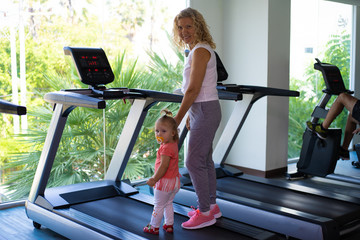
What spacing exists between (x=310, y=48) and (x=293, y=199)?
319 cm

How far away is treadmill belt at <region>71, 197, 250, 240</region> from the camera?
3.09 m

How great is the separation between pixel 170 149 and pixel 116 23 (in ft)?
7.90

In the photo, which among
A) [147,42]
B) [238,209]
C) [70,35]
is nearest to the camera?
[238,209]

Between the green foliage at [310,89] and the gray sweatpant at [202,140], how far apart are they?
3484mm

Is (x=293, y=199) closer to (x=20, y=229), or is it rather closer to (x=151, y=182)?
(x=151, y=182)

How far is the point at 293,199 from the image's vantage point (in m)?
4.09

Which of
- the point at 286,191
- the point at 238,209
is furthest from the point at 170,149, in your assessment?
the point at 286,191

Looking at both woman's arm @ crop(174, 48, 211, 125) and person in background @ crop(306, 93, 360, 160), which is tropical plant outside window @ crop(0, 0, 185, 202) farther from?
woman's arm @ crop(174, 48, 211, 125)

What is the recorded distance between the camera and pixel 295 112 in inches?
254

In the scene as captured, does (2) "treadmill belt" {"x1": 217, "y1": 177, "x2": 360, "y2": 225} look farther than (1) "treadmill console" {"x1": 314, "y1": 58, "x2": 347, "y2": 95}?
No

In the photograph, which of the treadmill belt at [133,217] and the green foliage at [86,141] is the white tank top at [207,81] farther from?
the green foliage at [86,141]

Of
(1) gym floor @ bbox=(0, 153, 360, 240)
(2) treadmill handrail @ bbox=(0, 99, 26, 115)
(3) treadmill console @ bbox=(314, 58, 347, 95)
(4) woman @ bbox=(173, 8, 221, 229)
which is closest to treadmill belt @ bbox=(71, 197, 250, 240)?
(4) woman @ bbox=(173, 8, 221, 229)

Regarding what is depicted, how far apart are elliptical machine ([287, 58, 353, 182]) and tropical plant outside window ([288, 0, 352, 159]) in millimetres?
928

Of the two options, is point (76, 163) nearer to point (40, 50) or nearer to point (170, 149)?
point (40, 50)
